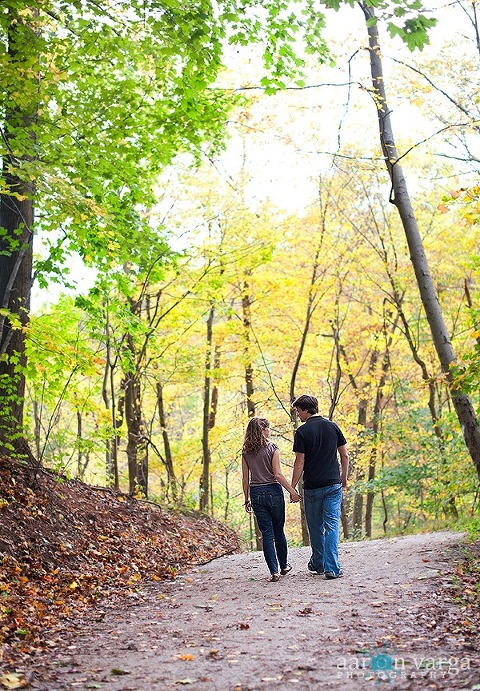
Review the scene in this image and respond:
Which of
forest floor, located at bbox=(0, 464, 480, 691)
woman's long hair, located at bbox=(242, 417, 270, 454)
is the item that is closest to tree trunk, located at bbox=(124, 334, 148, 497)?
forest floor, located at bbox=(0, 464, 480, 691)

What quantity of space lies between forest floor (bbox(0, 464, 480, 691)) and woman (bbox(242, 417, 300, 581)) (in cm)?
50

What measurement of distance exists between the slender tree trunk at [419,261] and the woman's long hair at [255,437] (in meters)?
3.20

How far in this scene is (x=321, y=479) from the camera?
305 inches

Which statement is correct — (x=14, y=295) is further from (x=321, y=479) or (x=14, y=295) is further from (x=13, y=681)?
(x=13, y=681)

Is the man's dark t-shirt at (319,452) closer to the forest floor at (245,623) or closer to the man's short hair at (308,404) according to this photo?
the man's short hair at (308,404)

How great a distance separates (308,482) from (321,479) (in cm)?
18

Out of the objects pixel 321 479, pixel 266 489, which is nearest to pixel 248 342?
pixel 266 489

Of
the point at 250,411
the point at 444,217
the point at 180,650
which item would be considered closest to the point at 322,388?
the point at 250,411

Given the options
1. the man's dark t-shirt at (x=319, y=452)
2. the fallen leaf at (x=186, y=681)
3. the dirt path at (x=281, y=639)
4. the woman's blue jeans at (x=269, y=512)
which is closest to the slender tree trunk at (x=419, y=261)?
the dirt path at (x=281, y=639)

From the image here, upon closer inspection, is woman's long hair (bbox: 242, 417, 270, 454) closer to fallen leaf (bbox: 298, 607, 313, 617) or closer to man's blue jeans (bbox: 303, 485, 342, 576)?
man's blue jeans (bbox: 303, 485, 342, 576)

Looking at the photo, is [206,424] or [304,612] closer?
[304,612]

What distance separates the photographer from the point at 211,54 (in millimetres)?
8086

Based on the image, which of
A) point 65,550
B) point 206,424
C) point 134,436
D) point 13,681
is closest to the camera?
point 13,681

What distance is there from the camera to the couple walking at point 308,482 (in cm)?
774
